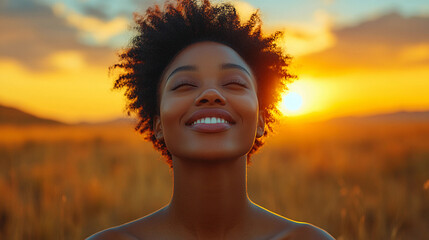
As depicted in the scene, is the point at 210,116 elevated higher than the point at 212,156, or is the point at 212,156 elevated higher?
the point at 210,116

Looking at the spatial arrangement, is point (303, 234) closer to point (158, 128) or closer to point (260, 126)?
point (260, 126)

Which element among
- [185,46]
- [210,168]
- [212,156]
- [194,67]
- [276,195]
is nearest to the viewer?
[212,156]

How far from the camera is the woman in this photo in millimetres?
2236

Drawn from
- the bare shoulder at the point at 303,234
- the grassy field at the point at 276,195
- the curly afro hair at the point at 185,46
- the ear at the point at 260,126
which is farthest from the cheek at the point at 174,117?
the grassy field at the point at 276,195

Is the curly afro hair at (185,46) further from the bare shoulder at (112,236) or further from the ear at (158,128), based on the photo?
the bare shoulder at (112,236)

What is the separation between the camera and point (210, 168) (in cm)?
229

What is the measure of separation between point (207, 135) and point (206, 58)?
491mm

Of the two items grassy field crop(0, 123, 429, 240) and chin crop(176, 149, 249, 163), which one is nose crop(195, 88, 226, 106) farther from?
grassy field crop(0, 123, 429, 240)

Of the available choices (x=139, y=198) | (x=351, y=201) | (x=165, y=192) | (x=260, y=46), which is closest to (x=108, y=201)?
(x=139, y=198)

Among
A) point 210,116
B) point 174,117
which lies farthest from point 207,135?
point 174,117

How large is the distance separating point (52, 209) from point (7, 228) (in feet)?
1.72

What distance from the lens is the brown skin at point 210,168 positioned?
224 centimetres

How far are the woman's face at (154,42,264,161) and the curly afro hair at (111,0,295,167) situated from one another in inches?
10.1

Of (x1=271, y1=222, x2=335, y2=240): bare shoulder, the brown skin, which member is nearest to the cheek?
the brown skin
